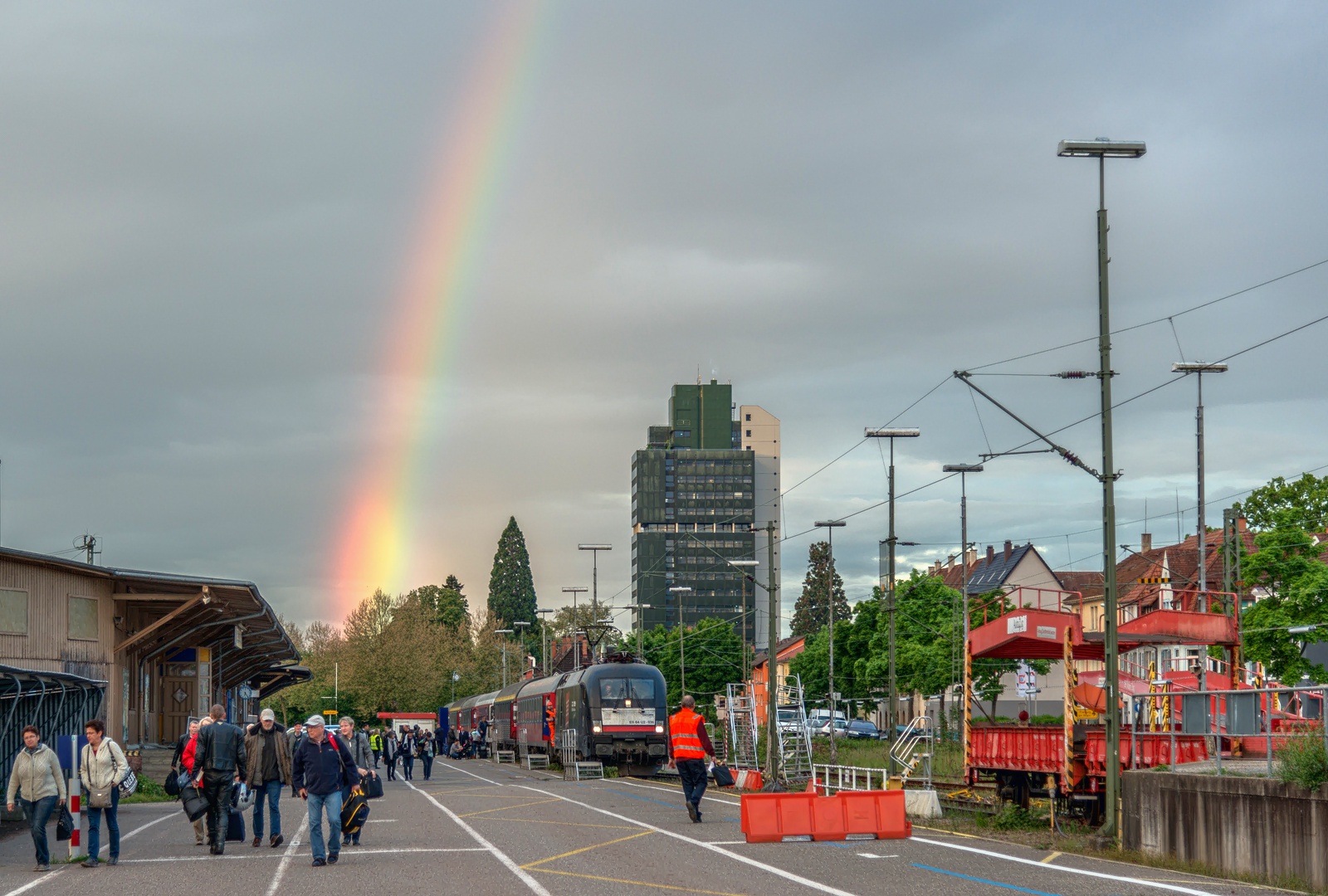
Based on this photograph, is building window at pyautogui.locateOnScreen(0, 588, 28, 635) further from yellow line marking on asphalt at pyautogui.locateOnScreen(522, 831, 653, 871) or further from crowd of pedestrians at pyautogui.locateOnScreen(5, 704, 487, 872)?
yellow line marking on asphalt at pyautogui.locateOnScreen(522, 831, 653, 871)

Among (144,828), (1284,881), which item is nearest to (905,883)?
(1284,881)

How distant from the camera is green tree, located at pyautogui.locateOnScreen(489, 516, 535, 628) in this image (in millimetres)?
143750

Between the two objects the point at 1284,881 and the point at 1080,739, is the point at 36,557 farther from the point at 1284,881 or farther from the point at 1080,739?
the point at 1284,881

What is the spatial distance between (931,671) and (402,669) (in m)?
39.6

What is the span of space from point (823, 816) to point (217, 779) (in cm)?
747

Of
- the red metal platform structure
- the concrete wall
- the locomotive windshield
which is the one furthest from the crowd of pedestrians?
the locomotive windshield

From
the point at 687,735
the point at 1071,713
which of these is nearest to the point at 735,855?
the point at 687,735

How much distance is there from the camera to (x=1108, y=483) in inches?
798

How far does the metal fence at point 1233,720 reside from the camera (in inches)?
643

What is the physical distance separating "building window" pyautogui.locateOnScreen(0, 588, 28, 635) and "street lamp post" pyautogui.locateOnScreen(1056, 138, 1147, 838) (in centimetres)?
2303

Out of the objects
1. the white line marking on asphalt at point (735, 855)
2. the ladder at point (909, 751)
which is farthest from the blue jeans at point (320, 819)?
the ladder at point (909, 751)

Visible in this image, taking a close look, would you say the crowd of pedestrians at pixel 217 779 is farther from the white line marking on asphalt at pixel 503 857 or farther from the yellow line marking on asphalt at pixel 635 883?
the yellow line marking on asphalt at pixel 635 883

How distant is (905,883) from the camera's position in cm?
1338

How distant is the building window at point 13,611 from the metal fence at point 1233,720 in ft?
76.3
